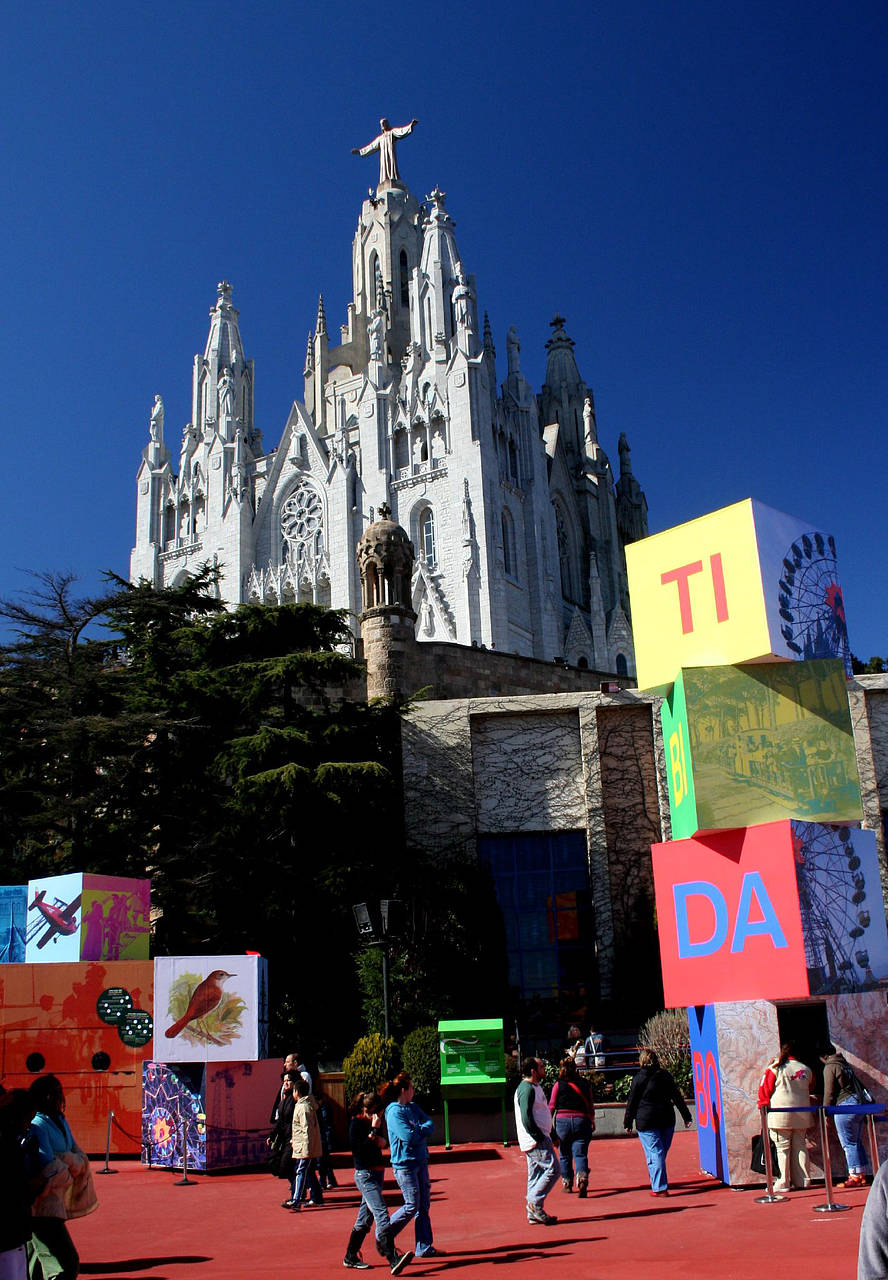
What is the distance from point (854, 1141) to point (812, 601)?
472 cm

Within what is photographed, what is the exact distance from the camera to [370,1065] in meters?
14.7

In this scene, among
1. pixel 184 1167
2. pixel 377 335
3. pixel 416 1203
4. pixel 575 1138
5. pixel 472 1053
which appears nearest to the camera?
pixel 416 1203

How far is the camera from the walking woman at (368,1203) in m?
7.57

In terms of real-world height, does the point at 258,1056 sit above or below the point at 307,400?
below

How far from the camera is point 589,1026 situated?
19.0 m

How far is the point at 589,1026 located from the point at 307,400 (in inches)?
1934

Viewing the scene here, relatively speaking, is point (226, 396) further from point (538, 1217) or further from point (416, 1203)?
point (416, 1203)

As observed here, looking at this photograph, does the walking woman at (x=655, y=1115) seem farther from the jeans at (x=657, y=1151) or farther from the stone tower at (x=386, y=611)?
the stone tower at (x=386, y=611)

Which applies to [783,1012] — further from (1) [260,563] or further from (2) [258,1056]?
(1) [260,563]

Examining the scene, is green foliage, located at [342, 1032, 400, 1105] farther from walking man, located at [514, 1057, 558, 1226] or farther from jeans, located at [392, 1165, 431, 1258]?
jeans, located at [392, 1165, 431, 1258]

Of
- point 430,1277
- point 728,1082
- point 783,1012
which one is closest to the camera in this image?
point 430,1277

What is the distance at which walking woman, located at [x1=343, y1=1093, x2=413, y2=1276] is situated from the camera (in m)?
7.57

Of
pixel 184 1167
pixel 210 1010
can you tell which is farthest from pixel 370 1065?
pixel 184 1167

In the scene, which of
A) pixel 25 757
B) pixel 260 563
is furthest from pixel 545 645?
pixel 25 757
